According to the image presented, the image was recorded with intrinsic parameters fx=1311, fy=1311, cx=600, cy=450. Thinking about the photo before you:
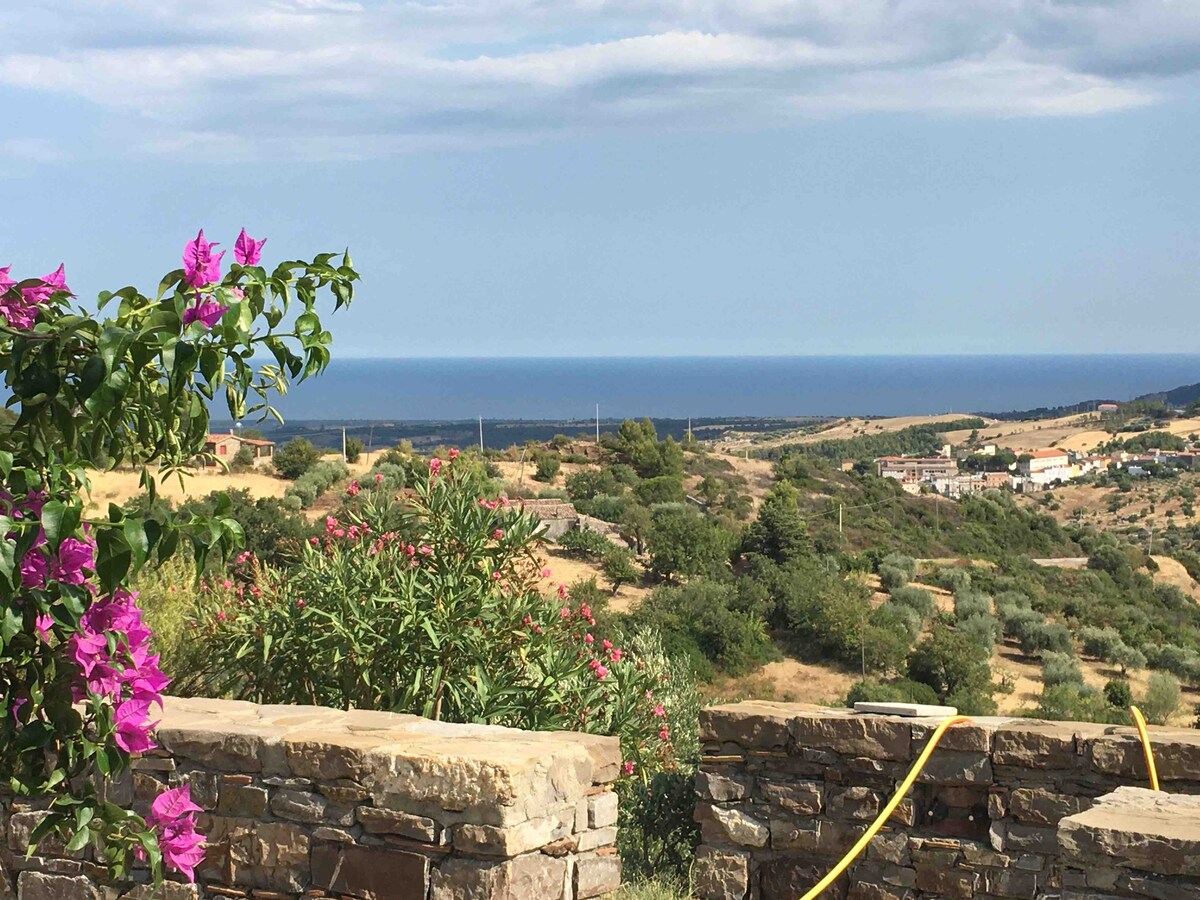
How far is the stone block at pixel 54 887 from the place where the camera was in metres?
4.99

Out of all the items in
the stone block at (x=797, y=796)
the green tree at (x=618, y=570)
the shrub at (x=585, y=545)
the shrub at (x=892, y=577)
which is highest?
the stone block at (x=797, y=796)

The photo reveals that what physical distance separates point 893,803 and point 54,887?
3334 mm

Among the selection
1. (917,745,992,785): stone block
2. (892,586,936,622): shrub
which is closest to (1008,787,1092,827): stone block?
(917,745,992,785): stone block

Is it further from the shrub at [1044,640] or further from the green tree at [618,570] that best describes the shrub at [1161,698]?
the green tree at [618,570]

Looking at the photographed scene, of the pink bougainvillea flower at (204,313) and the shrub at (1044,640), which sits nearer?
the pink bougainvillea flower at (204,313)

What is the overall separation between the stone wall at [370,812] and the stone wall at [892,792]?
1161mm

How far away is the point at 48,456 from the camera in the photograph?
2807mm

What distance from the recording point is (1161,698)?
71.3 ft

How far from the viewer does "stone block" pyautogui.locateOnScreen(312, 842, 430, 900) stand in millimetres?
4426

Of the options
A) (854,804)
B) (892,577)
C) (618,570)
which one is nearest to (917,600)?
(892,577)

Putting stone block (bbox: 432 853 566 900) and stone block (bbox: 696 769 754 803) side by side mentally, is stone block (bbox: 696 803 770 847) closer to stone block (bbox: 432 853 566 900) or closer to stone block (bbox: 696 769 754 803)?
stone block (bbox: 696 769 754 803)

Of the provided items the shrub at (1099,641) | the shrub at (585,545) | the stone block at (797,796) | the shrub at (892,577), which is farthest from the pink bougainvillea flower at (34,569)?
the shrub at (892,577)

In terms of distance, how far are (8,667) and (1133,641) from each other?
86.7ft

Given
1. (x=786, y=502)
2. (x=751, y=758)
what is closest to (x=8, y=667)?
(x=751, y=758)
